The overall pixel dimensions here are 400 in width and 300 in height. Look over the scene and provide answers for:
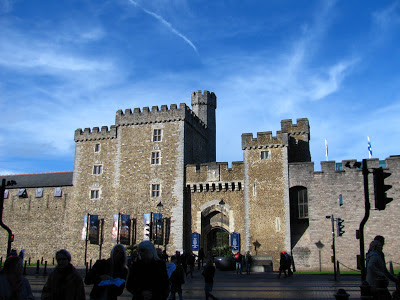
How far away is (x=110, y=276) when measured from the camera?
634 centimetres

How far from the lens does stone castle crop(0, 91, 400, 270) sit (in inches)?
1254

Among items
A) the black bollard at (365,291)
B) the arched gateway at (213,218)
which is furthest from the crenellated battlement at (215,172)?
the black bollard at (365,291)

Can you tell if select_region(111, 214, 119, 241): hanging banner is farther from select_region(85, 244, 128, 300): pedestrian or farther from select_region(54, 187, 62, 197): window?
select_region(85, 244, 128, 300): pedestrian

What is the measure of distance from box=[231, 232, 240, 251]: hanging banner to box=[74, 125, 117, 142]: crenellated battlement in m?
13.9

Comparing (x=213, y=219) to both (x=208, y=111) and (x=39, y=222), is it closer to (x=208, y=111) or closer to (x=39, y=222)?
(x=208, y=111)

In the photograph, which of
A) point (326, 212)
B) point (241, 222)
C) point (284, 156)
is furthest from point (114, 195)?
point (326, 212)

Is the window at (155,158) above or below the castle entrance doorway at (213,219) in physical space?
above

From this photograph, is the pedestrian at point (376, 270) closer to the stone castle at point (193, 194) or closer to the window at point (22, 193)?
the stone castle at point (193, 194)

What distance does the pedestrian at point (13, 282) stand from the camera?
664 centimetres

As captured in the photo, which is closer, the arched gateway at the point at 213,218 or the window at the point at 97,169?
the arched gateway at the point at 213,218

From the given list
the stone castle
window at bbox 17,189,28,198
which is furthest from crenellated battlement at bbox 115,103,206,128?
window at bbox 17,189,28,198

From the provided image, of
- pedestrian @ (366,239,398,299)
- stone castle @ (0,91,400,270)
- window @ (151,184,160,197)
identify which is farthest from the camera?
window @ (151,184,160,197)

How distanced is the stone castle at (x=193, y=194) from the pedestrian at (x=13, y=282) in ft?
73.6

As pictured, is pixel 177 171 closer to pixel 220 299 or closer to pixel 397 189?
pixel 397 189
